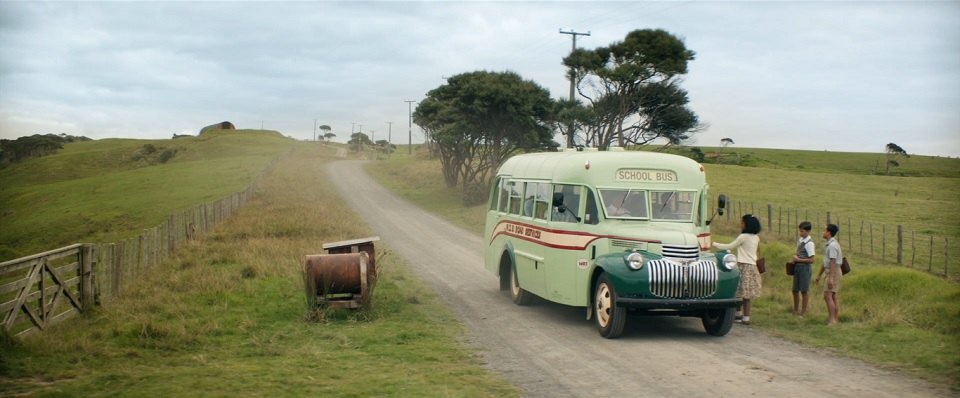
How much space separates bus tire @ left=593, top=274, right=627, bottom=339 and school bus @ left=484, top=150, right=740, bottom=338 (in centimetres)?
2

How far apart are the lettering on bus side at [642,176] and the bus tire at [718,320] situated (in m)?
2.26

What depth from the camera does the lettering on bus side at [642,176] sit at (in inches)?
521

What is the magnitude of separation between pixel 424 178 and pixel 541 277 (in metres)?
50.7

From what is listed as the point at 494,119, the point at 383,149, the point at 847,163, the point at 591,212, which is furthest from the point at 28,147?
the point at 591,212

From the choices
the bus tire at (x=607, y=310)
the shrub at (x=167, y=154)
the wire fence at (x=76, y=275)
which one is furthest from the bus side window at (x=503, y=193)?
the shrub at (x=167, y=154)

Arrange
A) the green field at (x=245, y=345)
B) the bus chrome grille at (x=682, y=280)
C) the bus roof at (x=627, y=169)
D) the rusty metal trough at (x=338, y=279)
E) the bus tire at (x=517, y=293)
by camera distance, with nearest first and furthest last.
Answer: the green field at (x=245, y=345) < the bus chrome grille at (x=682, y=280) < the bus roof at (x=627, y=169) < the rusty metal trough at (x=338, y=279) < the bus tire at (x=517, y=293)

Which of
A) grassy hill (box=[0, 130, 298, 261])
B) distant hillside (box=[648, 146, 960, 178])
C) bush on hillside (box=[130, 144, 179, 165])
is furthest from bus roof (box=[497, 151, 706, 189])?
bush on hillside (box=[130, 144, 179, 165])

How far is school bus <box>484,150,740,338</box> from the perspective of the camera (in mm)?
11828

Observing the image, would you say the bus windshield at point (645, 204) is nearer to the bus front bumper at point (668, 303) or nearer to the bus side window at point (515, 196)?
the bus front bumper at point (668, 303)

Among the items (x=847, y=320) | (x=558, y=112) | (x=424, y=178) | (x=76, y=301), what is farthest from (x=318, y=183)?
(x=847, y=320)

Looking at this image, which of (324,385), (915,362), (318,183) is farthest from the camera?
(318,183)

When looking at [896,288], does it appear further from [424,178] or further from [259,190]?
[424,178]

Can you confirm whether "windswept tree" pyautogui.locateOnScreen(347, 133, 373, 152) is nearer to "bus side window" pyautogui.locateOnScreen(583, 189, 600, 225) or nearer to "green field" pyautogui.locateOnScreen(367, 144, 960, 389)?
"green field" pyautogui.locateOnScreen(367, 144, 960, 389)

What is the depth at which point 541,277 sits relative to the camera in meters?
14.2
